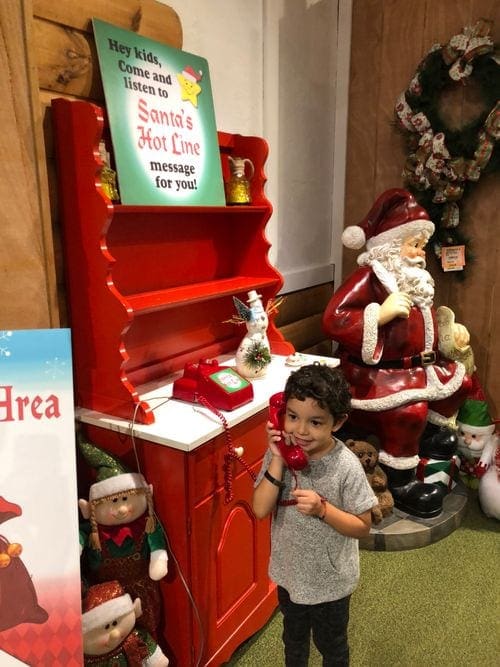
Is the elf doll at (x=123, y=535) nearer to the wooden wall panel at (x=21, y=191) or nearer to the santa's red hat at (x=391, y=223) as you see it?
the wooden wall panel at (x=21, y=191)

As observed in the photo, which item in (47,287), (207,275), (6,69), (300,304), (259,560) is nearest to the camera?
(6,69)

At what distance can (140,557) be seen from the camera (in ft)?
4.68

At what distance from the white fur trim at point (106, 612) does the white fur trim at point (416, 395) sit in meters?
1.10

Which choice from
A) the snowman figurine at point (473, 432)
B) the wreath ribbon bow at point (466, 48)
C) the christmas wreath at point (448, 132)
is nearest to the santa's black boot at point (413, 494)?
the snowman figurine at point (473, 432)

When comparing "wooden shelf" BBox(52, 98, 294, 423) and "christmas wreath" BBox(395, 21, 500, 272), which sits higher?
"christmas wreath" BBox(395, 21, 500, 272)

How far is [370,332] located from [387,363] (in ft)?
0.60

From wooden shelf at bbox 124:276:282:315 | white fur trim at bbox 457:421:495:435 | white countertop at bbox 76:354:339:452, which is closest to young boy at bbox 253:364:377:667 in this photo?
white countertop at bbox 76:354:339:452

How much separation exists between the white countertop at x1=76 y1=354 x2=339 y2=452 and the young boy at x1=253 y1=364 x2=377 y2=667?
26 centimetres

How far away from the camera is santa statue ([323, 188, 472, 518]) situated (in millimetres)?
2047

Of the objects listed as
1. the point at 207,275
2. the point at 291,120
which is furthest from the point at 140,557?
the point at 291,120

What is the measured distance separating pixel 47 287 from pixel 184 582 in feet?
2.66

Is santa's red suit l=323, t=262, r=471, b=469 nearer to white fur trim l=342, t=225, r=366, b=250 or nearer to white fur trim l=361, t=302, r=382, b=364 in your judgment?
white fur trim l=361, t=302, r=382, b=364

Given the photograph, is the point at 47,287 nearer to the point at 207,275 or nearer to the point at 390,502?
the point at 207,275

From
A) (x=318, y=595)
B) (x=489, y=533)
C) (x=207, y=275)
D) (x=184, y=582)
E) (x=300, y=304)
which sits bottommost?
(x=489, y=533)
